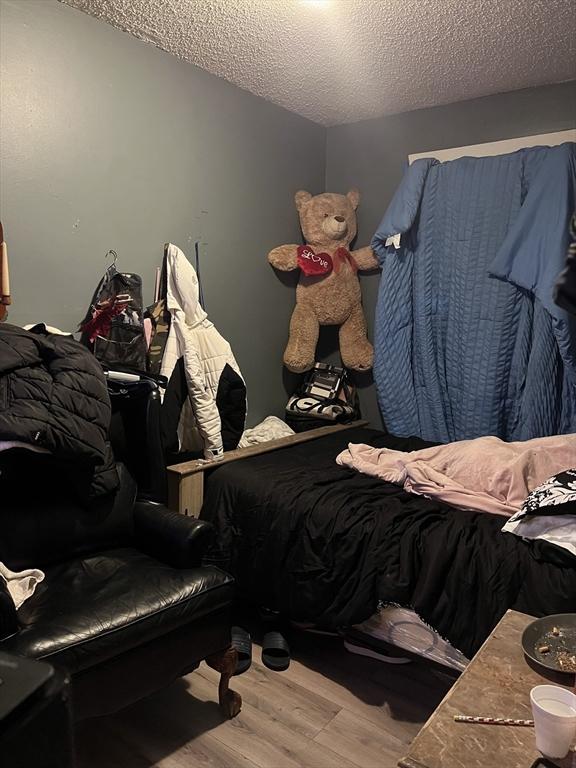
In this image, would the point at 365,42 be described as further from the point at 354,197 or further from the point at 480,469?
the point at 480,469

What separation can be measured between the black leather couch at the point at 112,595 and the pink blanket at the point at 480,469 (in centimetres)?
88

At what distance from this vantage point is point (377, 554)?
2.01 m

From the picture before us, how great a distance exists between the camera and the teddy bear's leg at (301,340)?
3.49m

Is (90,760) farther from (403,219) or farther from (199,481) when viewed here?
(403,219)

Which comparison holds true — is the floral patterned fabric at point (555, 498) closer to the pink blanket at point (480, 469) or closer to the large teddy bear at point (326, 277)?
the pink blanket at point (480, 469)

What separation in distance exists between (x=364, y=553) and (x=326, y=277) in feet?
6.14

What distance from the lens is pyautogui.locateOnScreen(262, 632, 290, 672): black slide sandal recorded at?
2.20m

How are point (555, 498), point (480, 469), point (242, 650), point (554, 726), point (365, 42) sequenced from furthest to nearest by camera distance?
point (365, 42) < point (480, 469) < point (242, 650) < point (555, 498) < point (554, 726)

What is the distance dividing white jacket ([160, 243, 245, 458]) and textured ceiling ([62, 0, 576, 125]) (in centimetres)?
92

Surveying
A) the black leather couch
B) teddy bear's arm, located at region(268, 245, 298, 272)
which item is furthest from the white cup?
teddy bear's arm, located at region(268, 245, 298, 272)

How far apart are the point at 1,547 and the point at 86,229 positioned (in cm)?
132

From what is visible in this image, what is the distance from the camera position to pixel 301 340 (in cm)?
350

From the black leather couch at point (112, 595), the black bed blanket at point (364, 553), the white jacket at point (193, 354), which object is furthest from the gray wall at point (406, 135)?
the black leather couch at point (112, 595)

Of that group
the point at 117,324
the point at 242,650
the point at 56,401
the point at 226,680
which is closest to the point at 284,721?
the point at 226,680
